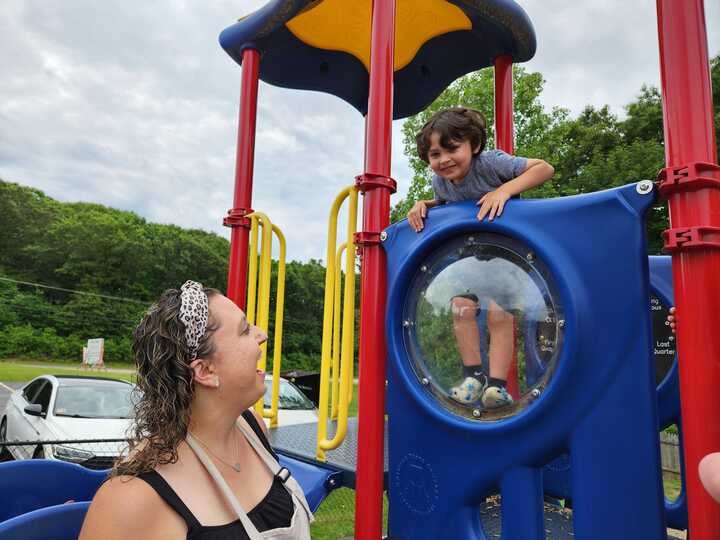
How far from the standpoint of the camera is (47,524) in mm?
1287

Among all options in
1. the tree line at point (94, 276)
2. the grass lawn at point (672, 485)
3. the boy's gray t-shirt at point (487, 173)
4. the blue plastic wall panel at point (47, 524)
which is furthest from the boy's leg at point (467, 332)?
the tree line at point (94, 276)

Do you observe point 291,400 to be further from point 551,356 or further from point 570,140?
point 570,140

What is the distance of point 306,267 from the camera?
139 feet

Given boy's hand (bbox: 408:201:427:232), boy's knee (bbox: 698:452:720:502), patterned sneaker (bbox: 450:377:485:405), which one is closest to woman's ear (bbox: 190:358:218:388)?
patterned sneaker (bbox: 450:377:485:405)

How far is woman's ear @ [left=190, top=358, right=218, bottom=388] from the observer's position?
4.28 ft

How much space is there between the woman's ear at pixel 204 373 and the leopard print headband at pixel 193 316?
0.8 inches

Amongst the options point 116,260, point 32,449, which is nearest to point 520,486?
point 32,449

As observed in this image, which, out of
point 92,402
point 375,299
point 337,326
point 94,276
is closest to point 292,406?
point 92,402

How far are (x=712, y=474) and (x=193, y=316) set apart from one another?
1.20 meters

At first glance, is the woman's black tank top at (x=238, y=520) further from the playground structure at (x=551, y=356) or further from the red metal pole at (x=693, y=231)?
the red metal pole at (x=693, y=231)

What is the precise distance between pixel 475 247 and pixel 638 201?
0.49m

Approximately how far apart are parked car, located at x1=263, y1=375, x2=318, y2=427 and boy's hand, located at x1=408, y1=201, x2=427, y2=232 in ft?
17.5

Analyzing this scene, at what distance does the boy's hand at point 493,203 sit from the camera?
5.26 feet

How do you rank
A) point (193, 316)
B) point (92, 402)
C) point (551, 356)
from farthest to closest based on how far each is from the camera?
1. point (92, 402)
2. point (551, 356)
3. point (193, 316)
